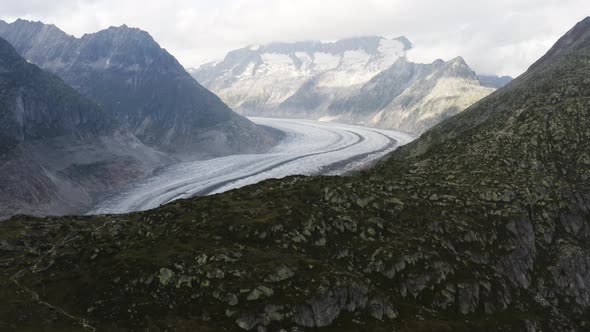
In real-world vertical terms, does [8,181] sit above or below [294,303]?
above

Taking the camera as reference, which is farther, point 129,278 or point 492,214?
point 492,214

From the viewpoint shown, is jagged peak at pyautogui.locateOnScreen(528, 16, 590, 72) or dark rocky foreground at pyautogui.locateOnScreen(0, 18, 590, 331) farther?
jagged peak at pyautogui.locateOnScreen(528, 16, 590, 72)

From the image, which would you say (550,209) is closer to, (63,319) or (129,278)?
(129,278)

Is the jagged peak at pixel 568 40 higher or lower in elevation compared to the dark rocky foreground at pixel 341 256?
higher

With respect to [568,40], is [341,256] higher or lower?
→ lower

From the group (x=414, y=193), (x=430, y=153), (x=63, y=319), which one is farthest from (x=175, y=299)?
(x=430, y=153)

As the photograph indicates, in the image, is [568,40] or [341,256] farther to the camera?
[568,40]

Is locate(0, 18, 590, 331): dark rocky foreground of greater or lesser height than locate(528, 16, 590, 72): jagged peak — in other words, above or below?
below

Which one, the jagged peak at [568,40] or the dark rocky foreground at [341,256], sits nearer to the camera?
the dark rocky foreground at [341,256]
